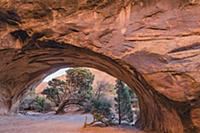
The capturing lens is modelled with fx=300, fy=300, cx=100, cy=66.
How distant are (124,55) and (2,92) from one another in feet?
A: 26.2

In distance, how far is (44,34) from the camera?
7.46 m

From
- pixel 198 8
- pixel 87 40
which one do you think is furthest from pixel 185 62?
pixel 87 40

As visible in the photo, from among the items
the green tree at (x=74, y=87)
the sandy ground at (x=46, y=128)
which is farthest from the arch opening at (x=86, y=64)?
the green tree at (x=74, y=87)

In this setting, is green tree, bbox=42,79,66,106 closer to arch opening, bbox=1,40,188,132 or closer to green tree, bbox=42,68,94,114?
green tree, bbox=42,68,94,114

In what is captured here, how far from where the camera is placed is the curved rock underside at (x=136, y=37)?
6.20 meters

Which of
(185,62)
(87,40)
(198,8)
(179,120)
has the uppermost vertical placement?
(198,8)

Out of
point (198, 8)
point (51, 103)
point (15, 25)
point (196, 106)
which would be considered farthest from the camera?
point (51, 103)

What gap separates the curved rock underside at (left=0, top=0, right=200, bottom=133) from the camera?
6.20 metres

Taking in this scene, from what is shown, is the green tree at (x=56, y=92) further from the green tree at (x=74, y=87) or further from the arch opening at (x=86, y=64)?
the arch opening at (x=86, y=64)

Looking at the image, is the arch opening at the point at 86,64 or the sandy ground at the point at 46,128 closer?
the arch opening at the point at 86,64

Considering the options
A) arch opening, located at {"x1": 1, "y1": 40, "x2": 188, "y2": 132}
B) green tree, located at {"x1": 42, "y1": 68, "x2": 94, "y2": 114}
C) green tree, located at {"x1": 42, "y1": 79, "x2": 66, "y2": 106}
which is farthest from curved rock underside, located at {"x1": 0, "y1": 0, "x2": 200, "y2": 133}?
green tree, located at {"x1": 42, "y1": 79, "x2": 66, "y2": 106}

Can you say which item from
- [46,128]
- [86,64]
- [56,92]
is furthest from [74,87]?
[46,128]

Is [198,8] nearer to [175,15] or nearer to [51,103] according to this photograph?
[175,15]

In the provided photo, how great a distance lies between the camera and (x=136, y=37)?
22.1ft
